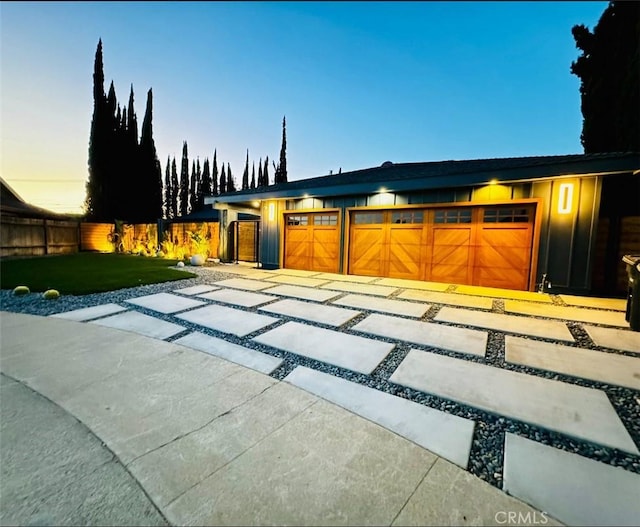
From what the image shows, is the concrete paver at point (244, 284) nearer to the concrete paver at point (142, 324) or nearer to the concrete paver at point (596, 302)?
the concrete paver at point (142, 324)

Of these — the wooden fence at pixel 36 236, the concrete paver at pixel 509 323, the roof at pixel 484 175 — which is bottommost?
the concrete paver at pixel 509 323

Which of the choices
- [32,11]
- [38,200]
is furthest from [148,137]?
[32,11]

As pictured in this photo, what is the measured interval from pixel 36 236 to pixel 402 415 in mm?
16061

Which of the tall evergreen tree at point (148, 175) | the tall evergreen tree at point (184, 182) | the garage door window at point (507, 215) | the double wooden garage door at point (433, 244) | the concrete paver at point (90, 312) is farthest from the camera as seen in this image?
the tall evergreen tree at point (184, 182)

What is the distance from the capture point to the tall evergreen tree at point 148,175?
1953 centimetres

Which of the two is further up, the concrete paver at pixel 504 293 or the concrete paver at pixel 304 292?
the concrete paver at pixel 504 293

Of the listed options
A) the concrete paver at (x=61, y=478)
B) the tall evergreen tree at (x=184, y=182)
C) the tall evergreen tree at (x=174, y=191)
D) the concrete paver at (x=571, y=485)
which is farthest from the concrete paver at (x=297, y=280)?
the tall evergreen tree at (x=184, y=182)

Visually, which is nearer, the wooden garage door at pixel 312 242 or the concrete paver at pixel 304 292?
the concrete paver at pixel 304 292

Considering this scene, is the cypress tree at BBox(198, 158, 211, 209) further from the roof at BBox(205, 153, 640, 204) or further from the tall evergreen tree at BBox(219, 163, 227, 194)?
the roof at BBox(205, 153, 640, 204)

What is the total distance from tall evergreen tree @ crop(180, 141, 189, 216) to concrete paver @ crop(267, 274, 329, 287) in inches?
910

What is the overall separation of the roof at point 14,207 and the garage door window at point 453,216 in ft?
50.0

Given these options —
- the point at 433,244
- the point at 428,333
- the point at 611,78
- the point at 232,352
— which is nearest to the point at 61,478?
the point at 232,352

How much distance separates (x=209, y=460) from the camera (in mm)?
Answer: 1350

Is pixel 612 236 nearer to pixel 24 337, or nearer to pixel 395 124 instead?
pixel 24 337
